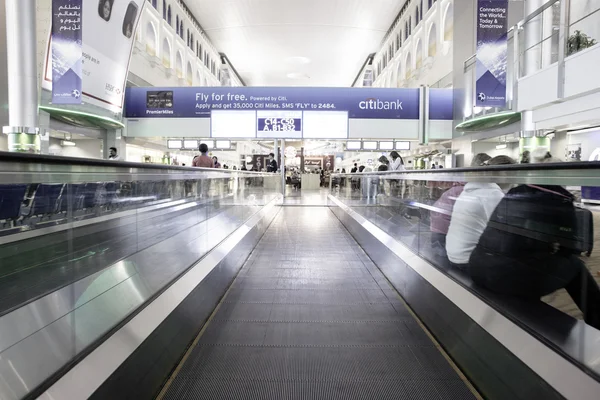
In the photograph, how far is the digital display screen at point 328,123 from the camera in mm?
15164

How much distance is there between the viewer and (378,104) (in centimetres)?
1508

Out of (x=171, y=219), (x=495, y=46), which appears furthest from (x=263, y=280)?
(x=495, y=46)

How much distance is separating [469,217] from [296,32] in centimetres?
2244

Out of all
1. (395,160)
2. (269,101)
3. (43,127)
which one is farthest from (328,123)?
(43,127)

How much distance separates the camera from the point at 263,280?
178 inches

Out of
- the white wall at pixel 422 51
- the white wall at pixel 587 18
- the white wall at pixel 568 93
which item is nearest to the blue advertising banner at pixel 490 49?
the white wall at pixel 568 93

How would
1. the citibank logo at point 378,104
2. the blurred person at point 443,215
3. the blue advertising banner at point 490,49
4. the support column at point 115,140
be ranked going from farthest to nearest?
the support column at point 115,140
the citibank logo at point 378,104
the blue advertising banner at point 490,49
the blurred person at point 443,215

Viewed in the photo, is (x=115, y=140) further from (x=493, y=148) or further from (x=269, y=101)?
(x=493, y=148)

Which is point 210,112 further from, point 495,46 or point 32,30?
point 495,46

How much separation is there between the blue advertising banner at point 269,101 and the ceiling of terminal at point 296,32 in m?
6.89

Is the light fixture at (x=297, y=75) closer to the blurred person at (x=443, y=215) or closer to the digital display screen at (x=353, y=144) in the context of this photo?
the digital display screen at (x=353, y=144)

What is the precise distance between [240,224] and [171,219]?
2.61 meters

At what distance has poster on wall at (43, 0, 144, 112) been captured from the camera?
1088cm

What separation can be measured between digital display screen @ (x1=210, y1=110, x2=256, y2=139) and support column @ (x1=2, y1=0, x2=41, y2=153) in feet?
18.1
